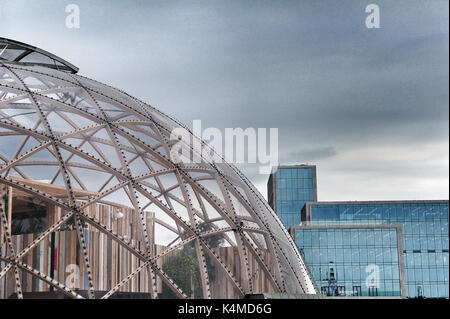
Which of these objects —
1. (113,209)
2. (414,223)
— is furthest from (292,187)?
(113,209)

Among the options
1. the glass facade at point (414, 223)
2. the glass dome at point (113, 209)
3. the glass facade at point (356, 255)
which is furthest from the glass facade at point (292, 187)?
the glass dome at point (113, 209)

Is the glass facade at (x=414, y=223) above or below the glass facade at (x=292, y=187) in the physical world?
below

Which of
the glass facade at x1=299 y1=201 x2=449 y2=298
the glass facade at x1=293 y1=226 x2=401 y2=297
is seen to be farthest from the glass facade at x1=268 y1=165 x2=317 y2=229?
the glass facade at x1=293 y1=226 x2=401 y2=297

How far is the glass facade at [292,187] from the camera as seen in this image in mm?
121312

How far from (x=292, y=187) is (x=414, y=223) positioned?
108ft

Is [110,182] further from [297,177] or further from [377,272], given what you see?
[297,177]

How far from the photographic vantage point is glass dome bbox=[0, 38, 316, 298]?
42.3 feet

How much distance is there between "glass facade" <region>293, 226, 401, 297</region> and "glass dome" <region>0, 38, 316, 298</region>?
58.2 metres

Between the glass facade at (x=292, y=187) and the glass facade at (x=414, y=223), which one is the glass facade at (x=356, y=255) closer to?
the glass facade at (x=414, y=223)

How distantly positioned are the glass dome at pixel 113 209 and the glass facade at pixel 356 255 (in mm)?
58178

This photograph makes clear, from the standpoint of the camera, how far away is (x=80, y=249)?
513 inches
